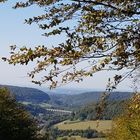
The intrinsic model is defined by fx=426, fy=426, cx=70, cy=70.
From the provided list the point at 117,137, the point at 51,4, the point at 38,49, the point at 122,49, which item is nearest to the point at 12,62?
the point at 38,49

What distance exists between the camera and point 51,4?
1191 centimetres

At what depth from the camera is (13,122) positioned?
189 ft

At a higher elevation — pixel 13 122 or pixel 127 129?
pixel 13 122

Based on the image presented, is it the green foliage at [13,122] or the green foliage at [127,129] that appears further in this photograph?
the green foliage at [13,122]

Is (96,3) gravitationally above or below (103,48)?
above

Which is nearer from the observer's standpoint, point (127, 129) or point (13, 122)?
point (127, 129)

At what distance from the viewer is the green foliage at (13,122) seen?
182 ft

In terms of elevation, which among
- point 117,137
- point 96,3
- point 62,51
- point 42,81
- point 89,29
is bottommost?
point 117,137

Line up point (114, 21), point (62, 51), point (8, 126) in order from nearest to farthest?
point (62, 51), point (114, 21), point (8, 126)

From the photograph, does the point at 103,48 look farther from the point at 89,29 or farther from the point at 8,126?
the point at 8,126

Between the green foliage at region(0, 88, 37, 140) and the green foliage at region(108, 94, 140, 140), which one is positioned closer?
the green foliage at region(108, 94, 140, 140)

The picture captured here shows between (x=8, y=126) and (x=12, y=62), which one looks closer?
(x=12, y=62)

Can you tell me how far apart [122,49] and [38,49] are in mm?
2139

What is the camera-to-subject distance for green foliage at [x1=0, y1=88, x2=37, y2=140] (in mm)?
55500
